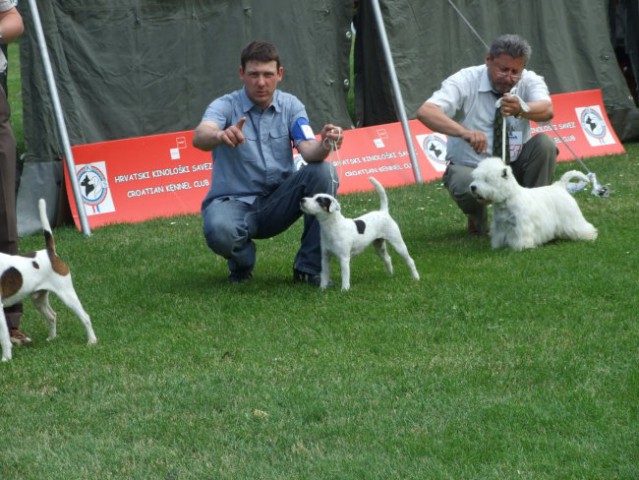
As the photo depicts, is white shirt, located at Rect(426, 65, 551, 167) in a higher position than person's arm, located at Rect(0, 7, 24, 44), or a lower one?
lower

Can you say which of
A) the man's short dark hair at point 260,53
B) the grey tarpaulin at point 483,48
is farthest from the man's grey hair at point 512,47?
the grey tarpaulin at point 483,48

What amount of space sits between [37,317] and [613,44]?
30.1 feet

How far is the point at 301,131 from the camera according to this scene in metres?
6.26

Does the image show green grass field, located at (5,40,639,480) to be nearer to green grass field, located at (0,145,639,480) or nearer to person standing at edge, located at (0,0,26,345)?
green grass field, located at (0,145,639,480)

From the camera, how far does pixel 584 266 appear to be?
6324mm

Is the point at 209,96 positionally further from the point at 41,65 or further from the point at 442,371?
the point at 442,371

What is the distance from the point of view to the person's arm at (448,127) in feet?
22.5

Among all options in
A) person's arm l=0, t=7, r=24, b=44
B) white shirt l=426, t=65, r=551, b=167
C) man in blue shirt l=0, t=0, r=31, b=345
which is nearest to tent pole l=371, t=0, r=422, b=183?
white shirt l=426, t=65, r=551, b=167

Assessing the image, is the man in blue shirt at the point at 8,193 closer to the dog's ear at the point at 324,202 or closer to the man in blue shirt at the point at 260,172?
the man in blue shirt at the point at 260,172

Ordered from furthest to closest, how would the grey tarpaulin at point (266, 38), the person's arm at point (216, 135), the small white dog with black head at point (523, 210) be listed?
the grey tarpaulin at point (266, 38)
the small white dog with black head at point (523, 210)
the person's arm at point (216, 135)

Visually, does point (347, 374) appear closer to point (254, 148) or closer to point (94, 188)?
point (254, 148)

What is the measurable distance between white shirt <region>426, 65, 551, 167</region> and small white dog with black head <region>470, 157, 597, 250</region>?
516 mm

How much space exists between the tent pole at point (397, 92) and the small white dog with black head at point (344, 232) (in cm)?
400

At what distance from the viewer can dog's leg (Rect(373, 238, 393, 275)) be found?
6.33 meters
